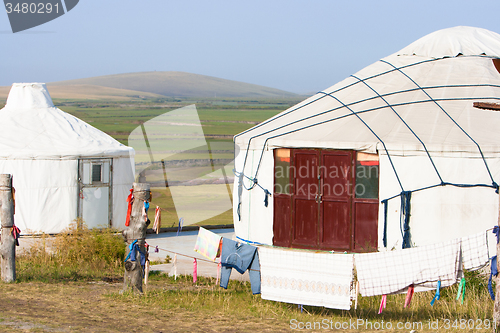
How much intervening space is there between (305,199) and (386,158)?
48.1 inches

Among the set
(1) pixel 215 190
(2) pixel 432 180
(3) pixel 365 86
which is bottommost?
(1) pixel 215 190

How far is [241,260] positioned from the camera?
5711 mm

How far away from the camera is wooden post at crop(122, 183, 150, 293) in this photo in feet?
19.3

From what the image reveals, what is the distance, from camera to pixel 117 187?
10305 millimetres

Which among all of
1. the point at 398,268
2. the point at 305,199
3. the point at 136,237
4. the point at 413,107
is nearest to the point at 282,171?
the point at 305,199

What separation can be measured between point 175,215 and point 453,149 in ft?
29.3

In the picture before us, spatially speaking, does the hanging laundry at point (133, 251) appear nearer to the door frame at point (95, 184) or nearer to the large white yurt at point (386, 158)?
the large white yurt at point (386, 158)

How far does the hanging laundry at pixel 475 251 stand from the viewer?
5.14 m

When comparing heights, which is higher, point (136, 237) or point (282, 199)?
point (282, 199)

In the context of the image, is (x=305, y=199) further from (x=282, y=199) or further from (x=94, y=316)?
(x=94, y=316)

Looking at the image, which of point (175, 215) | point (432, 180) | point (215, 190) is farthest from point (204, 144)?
point (432, 180)

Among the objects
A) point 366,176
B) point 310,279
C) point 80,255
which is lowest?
point 80,255

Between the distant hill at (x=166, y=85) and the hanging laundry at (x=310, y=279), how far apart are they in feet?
413

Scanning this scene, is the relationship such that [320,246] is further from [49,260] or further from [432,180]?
[49,260]
